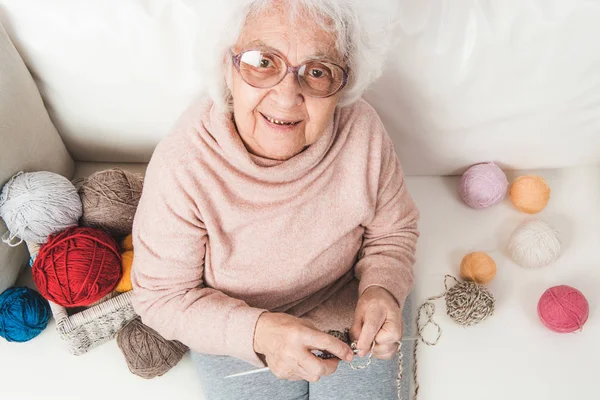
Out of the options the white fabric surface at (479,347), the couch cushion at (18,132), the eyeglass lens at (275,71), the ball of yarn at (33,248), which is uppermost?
the eyeglass lens at (275,71)

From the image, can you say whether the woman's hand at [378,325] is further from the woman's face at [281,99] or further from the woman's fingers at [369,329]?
the woman's face at [281,99]

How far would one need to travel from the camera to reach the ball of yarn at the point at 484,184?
158 centimetres

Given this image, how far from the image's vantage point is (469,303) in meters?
1.42

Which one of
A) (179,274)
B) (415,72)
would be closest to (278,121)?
(179,274)

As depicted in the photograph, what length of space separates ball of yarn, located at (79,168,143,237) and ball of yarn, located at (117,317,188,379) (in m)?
0.26

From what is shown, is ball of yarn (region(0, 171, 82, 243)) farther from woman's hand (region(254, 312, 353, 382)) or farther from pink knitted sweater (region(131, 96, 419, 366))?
woman's hand (region(254, 312, 353, 382))

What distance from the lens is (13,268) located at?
1425 mm

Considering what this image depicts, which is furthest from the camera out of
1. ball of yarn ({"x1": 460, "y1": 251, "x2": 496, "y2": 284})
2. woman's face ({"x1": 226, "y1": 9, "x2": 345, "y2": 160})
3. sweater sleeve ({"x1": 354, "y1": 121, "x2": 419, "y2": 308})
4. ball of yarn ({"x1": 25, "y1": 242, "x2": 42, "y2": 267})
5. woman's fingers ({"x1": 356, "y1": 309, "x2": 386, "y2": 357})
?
ball of yarn ({"x1": 460, "y1": 251, "x2": 496, "y2": 284})

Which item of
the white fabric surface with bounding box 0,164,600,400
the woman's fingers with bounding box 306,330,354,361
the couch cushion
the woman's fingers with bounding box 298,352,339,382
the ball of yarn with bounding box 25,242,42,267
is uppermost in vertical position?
the couch cushion

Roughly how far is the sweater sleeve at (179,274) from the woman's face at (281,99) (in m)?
0.16

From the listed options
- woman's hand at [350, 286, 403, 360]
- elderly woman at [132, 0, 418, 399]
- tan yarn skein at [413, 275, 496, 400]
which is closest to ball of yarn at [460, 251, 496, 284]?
tan yarn skein at [413, 275, 496, 400]

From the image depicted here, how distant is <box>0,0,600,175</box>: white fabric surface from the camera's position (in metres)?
1.29

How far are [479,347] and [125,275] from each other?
93 centimetres

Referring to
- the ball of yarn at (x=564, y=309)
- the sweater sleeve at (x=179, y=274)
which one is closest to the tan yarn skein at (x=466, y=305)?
the ball of yarn at (x=564, y=309)
